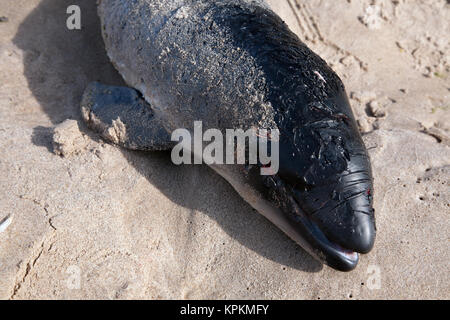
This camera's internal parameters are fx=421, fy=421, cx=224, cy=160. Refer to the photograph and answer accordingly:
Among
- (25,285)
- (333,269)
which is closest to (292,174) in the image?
(333,269)

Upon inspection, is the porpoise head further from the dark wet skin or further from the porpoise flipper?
the porpoise flipper

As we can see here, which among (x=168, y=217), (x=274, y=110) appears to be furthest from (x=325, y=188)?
(x=168, y=217)

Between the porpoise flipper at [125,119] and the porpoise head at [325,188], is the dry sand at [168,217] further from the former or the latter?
the porpoise head at [325,188]

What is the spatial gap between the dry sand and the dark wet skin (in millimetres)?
Result: 283

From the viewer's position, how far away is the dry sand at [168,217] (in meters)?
2.94

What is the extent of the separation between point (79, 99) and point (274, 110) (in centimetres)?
230

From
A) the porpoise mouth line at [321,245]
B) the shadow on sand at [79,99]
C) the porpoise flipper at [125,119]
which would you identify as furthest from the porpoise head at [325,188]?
the porpoise flipper at [125,119]

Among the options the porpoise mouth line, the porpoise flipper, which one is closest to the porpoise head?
the porpoise mouth line

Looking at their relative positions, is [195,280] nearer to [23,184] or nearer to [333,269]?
[333,269]

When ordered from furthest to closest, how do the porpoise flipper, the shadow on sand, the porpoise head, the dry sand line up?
1. the porpoise flipper
2. the shadow on sand
3. the dry sand
4. the porpoise head

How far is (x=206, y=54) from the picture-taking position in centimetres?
339

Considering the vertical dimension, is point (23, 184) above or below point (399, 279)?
above

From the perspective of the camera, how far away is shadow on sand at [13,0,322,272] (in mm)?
3215

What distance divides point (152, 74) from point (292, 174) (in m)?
1.65
